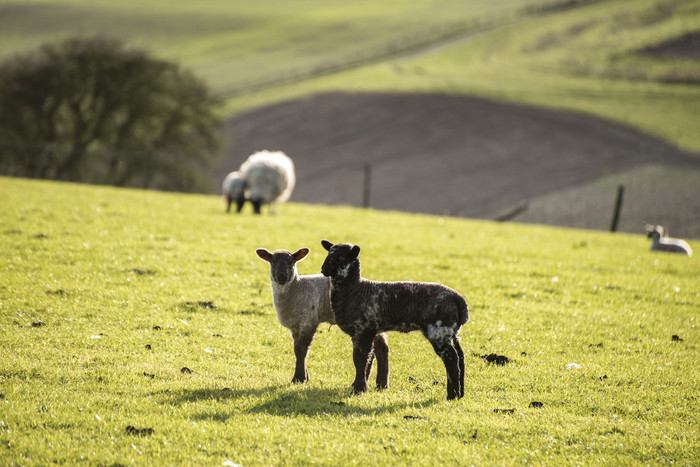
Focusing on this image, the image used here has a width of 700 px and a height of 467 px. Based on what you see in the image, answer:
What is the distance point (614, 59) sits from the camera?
78.4m

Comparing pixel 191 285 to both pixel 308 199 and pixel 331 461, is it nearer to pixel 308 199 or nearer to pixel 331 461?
pixel 331 461

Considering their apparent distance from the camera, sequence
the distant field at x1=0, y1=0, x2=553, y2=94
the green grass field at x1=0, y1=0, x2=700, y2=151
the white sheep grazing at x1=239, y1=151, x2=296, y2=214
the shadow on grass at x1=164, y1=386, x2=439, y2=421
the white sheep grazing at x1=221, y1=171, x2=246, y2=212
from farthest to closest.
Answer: the distant field at x1=0, y1=0, x2=553, y2=94
the green grass field at x1=0, y1=0, x2=700, y2=151
the white sheep grazing at x1=221, y1=171, x2=246, y2=212
the white sheep grazing at x1=239, y1=151, x2=296, y2=214
the shadow on grass at x1=164, y1=386, x2=439, y2=421

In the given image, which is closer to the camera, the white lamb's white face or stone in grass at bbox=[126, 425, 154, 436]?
stone in grass at bbox=[126, 425, 154, 436]

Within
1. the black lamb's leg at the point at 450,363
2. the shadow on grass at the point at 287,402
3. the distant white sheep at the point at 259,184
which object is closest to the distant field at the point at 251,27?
the distant white sheep at the point at 259,184

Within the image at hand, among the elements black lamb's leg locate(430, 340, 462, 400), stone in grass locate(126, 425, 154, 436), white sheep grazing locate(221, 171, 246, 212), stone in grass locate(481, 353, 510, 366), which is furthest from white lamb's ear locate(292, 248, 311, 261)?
white sheep grazing locate(221, 171, 246, 212)

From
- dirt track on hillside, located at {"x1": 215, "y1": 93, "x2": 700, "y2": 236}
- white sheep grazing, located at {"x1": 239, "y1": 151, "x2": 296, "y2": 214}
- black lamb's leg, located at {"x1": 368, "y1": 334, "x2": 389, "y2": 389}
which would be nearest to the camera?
black lamb's leg, located at {"x1": 368, "y1": 334, "x2": 389, "y2": 389}

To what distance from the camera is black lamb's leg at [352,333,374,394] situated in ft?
28.3

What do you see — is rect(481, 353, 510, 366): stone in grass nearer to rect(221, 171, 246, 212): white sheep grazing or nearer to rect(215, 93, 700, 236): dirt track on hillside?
rect(221, 171, 246, 212): white sheep grazing

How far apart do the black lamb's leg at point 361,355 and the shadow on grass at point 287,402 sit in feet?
0.48

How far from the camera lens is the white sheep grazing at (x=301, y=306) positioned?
9.12 meters

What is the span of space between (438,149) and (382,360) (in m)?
49.5

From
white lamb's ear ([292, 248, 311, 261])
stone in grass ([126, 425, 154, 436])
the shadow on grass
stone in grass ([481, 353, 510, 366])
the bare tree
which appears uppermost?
the bare tree

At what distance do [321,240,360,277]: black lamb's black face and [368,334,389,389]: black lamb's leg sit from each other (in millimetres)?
1097

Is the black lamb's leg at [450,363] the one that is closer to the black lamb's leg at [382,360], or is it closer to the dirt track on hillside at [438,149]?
the black lamb's leg at [382,360]
